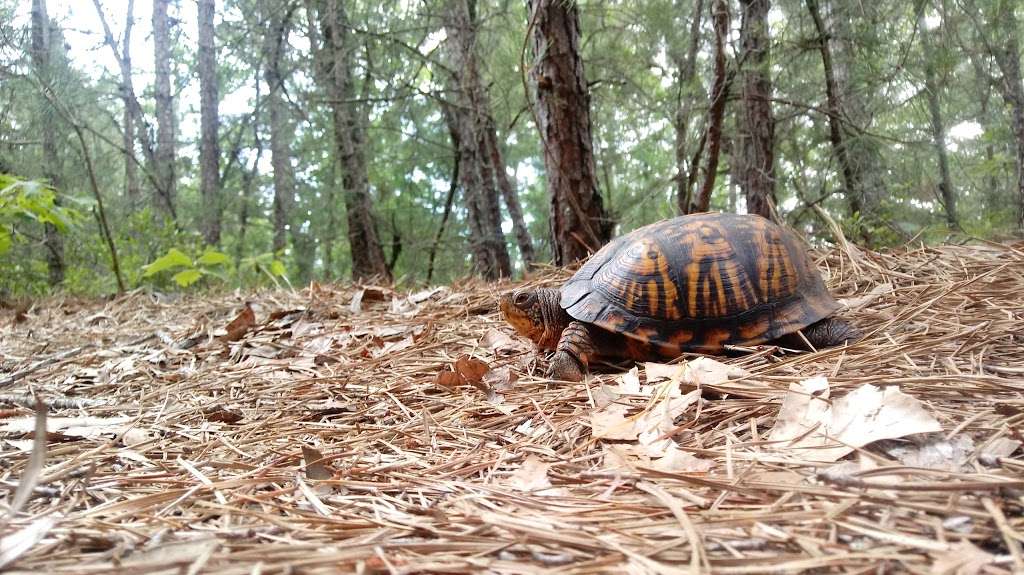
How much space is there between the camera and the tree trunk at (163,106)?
36.4ft

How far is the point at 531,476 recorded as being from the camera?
4.21 feet

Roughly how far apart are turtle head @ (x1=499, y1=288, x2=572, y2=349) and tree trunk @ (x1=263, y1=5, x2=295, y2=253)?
584cm

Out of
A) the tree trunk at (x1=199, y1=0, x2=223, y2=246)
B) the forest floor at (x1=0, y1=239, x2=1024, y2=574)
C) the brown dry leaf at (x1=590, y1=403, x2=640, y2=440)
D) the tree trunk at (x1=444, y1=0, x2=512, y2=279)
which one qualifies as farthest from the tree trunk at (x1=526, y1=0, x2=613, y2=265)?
the tree trunk at (x1=199, y1=0, x2=223, y2=246)

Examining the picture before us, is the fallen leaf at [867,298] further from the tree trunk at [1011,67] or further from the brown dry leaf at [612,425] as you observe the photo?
the tree trunk at [1011,67]

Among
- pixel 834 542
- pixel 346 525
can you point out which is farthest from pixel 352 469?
pixel 834 542

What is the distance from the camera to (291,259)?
1488cm

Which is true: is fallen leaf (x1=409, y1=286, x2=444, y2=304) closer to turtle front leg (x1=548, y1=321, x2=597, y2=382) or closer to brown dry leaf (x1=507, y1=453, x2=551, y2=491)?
turtle front leg (x1=548, y1=321, x2=597, y2=382)

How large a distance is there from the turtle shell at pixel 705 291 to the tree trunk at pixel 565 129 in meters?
1.68

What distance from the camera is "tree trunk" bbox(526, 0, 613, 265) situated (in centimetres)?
423

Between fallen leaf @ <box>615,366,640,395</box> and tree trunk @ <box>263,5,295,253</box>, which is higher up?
tree trunk @ <box>263,5,295,253</box>

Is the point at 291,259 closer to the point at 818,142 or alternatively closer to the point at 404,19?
the point at 404,19

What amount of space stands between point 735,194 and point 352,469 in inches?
374

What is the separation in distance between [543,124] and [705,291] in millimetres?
2430

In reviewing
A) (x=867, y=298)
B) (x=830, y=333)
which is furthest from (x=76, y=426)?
(x=867, y=298)
